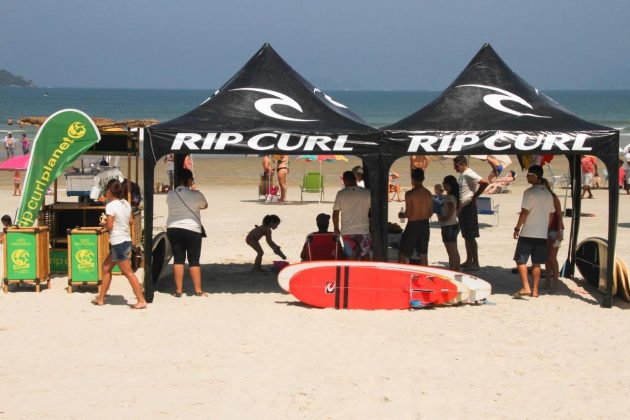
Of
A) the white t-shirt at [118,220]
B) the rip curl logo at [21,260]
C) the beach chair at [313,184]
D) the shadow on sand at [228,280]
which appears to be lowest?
the shadow on sand at [228,280]

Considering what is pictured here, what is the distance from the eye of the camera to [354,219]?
34.9 feet

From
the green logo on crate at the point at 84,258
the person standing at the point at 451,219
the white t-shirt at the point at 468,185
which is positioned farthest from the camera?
the white t-shirt at the point at 468,185

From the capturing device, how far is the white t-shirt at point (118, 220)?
9.68 m

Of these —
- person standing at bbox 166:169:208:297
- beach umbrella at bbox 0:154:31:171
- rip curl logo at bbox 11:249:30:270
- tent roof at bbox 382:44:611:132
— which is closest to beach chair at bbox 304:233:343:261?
person standing at bbox 166:169:208:297

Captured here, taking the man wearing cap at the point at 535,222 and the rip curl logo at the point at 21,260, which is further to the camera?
the rip curl logo at the point at 21,260

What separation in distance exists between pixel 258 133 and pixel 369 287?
2.03 metres

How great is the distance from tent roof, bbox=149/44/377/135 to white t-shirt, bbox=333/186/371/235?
2.59 ft

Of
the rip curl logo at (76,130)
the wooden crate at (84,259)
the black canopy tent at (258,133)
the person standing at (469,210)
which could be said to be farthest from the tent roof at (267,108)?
the person standing at (469,210)

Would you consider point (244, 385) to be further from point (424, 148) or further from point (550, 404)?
point (424, 148)

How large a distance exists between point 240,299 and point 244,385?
3270 mm

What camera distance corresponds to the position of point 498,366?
7777 mm

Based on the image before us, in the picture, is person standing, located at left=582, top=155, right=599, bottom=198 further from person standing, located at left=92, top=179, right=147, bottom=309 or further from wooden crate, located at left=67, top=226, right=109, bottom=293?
person standing, located at left=92, top=179, right=147, bottom=309

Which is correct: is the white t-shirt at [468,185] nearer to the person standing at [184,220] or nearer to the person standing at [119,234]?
the person standing at [184,220]

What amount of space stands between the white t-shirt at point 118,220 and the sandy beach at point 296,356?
0.76m
